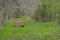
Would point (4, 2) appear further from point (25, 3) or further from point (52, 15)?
point (52, 15)

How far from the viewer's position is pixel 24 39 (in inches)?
259

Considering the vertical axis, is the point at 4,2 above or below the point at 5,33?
above

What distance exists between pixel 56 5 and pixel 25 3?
2157mm

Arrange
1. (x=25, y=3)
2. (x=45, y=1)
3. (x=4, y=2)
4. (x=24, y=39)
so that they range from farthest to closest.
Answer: (x=45, y=1) < (x=25, y=3) < (x=4, y=2) < (x=24, y=39)

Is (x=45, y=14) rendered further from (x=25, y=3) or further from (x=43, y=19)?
(x=25, y=3)

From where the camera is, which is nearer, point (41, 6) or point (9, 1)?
point (9, 1)

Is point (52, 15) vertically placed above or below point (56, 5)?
below

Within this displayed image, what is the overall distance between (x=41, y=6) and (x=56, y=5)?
1.63 metres

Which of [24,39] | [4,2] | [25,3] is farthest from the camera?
[25,3]

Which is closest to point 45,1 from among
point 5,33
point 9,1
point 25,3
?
point 25,3

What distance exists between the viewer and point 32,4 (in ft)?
34.3

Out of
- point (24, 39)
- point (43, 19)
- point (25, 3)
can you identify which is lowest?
point (43, 19)

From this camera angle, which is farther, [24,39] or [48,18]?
[48,18]

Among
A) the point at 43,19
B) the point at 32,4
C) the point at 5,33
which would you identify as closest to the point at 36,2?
the point at 32,4
